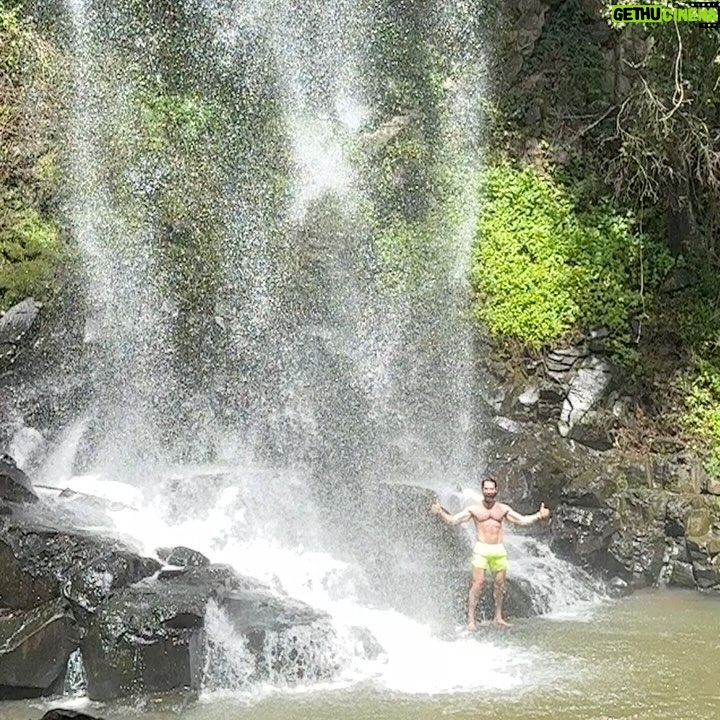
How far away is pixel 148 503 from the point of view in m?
9.40

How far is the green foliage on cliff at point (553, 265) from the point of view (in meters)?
12.1

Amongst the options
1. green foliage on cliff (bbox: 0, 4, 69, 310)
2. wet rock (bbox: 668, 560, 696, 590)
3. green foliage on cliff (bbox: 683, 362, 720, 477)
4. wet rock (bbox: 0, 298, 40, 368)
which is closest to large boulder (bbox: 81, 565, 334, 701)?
wet rock (bbox: 668, 560, 696, 590)

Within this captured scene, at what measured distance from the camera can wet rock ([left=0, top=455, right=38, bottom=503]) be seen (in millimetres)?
8320

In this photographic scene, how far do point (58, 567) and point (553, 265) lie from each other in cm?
789

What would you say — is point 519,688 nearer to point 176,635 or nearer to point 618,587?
point 176,635

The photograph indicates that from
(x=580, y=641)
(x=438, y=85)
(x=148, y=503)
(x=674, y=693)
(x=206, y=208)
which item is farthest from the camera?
(x=438, y=85)

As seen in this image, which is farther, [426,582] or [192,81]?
[192,81]

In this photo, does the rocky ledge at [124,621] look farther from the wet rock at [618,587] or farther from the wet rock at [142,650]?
the wet rock at [618,587]

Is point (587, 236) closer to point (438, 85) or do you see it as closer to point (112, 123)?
point (438, 85)

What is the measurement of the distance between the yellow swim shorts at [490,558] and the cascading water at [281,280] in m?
0.57

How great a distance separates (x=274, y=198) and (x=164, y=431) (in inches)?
171

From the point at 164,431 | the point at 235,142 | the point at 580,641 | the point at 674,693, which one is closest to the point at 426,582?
the point at 580,641

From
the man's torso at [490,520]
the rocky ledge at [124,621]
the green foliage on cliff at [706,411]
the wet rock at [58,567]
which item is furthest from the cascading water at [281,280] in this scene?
the green foliage on cliff at [706,411]

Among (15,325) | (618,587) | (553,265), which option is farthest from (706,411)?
(15,325)
